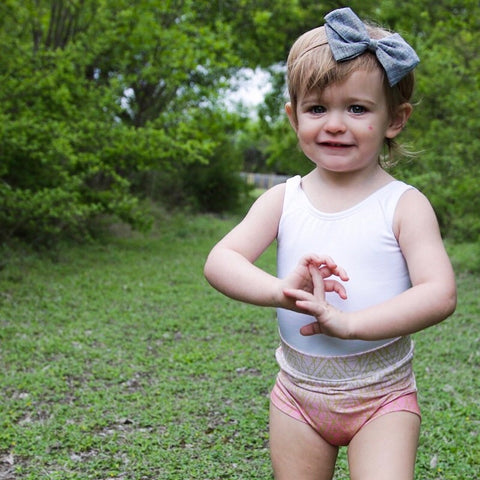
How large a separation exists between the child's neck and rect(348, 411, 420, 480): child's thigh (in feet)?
1.82

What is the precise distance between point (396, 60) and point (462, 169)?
24.9 ft

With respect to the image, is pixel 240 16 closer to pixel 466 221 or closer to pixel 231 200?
pixel 231 200

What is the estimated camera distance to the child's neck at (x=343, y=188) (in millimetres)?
1877

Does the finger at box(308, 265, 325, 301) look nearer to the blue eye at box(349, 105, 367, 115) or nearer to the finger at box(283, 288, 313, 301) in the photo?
the finger at box(283, 288, 313, 301)

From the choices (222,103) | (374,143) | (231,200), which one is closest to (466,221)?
(222,103)

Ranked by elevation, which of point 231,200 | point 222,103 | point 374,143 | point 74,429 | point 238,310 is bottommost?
point 231,200

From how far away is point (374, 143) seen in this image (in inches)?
72.1

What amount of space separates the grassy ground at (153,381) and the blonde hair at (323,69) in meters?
2.22

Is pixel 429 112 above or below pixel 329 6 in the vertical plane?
below

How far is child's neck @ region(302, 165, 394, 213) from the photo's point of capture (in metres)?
1.88

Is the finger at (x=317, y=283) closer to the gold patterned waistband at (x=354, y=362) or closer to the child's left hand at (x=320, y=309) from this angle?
the child's left hand at (x=320, y=309)

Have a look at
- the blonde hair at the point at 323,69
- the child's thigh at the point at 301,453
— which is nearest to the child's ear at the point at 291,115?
the blonde hair at the point at 323,69

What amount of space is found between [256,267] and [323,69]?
1.71 ft

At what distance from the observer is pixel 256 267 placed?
177cm
